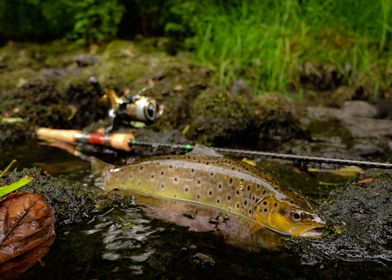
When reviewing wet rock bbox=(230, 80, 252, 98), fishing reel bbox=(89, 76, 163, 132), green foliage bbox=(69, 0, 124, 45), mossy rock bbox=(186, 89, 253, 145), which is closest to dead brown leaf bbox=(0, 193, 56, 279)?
fishing reel bbox=(89, 76, 163, 132)

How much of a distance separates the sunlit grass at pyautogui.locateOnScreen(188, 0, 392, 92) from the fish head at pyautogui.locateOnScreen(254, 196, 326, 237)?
4477 millimetres

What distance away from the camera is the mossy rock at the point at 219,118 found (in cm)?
548

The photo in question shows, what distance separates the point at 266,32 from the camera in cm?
807

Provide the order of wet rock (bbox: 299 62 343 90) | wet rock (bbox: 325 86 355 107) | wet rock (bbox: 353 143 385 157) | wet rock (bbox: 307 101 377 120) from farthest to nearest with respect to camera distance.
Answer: wet rock (bbox: 299 62 343 90)
wet rock (bbox: 325 86 355 107)
wet rock (bbox: 307 101 377 120)
wet rock (bbox: 353 143 385 157)

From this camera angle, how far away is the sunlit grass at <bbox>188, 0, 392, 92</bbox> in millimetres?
7643

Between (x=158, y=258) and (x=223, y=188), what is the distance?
852mm

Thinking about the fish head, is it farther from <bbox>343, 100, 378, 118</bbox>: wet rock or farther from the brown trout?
<bbox>343, 100, 378, 118</bbox>: wet rock

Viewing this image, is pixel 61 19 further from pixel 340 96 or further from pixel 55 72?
pixel 340 96

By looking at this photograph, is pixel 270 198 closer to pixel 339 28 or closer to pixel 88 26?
pixel 339 28

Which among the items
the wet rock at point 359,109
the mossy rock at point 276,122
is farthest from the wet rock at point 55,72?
the wet rock at point 359,109

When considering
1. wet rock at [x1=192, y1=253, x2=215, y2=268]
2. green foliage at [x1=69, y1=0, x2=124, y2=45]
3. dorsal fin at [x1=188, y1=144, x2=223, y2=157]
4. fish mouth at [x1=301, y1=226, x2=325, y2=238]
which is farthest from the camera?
→ green foliage at [x1=69, y1=0, x2=124, y2=45]

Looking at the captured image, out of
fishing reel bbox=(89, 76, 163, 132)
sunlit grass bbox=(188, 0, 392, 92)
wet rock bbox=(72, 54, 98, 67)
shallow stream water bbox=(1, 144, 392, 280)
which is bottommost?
shallow stream water bbox=(1, 144, 392, 280)

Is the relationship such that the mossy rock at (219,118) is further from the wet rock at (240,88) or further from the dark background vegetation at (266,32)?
the dark background vegetation at (266,32)

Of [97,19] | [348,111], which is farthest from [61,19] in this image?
[348,111]
